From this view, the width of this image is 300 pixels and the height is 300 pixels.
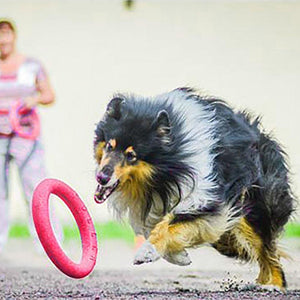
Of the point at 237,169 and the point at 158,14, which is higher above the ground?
the point at 158,14

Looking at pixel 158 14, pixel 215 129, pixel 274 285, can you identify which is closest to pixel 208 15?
pixel 158 14

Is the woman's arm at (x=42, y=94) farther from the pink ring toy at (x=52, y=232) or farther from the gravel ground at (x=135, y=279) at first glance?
the pink ring toy at (x=52, y=232)

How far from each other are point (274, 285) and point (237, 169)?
21.1 inches

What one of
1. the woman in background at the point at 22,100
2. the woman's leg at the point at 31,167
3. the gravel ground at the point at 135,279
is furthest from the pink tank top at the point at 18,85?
the gravel ground at the point at 135,279

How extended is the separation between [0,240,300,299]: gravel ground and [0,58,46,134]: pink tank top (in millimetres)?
793

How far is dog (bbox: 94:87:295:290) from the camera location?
3354 millimetres

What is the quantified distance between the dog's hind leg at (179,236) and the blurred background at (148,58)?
0.41 metres

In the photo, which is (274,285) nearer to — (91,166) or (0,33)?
(91,166)

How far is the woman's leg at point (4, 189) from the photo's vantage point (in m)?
4.47

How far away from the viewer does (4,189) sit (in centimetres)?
480

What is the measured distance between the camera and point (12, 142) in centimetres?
446

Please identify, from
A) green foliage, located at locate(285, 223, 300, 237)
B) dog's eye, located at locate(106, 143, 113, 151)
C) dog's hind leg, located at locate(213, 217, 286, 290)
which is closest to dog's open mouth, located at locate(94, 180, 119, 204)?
dog's eye, located at locate(106, 143, 113, 151)

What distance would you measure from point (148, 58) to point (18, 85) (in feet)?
2.14

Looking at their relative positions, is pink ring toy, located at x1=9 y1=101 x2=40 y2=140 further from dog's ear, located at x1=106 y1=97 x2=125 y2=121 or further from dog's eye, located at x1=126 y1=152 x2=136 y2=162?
dog's eye, located at x1=126 y1=152 x2=136 y2=162
